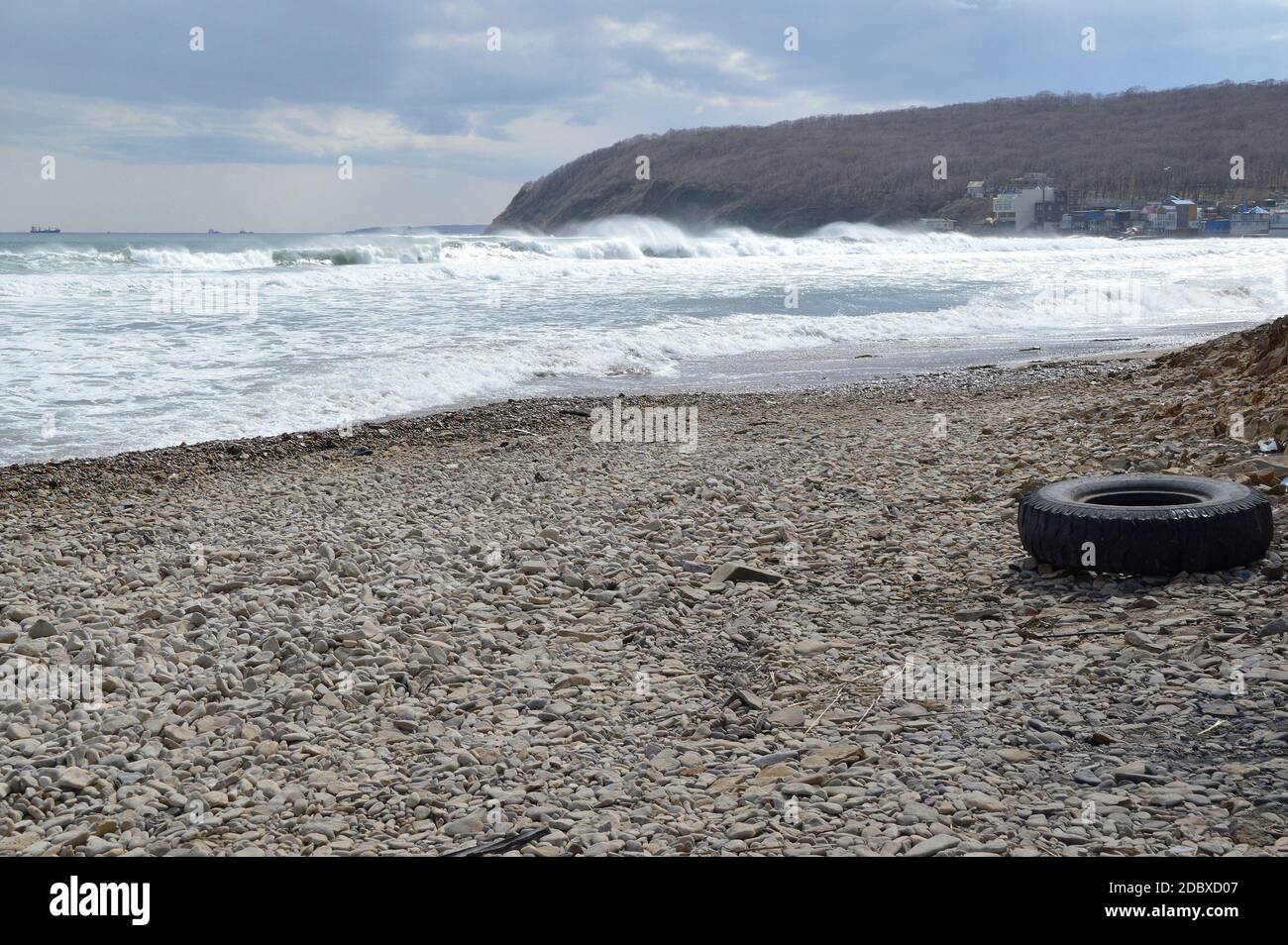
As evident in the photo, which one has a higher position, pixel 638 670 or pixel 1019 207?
pixel 1019 207

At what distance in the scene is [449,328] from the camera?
18859 millimetres

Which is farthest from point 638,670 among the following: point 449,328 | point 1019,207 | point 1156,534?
point 1019,207

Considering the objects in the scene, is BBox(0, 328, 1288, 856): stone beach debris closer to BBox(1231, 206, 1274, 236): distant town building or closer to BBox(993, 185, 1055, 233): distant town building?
BBox(1231, 206, 1274, 236): distant town building

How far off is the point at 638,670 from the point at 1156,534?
2529 millimetres

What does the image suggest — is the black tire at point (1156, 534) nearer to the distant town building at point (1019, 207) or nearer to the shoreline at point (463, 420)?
the shoreline at point (463, 420)

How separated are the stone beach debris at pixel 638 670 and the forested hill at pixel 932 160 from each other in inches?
4092

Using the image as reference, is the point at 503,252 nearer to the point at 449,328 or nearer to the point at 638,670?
the point at 449,328

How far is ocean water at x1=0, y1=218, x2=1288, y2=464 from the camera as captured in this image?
12320mm

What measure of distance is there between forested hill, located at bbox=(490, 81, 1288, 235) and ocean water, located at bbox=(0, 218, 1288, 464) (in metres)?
78.2

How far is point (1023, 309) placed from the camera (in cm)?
2305

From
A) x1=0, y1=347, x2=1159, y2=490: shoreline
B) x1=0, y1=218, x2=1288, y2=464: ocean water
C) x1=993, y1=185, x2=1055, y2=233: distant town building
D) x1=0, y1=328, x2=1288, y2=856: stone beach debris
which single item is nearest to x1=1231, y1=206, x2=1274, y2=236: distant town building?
x1=993, y1=185, x2=1055, y2=233: distant town building

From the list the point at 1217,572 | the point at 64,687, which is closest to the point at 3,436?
the point at 64,687

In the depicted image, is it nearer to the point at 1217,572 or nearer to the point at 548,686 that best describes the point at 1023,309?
the point at 1217,572
